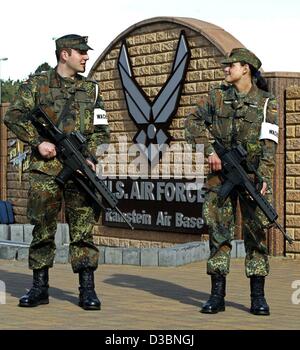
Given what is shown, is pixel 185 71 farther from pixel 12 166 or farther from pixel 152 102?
pixel 12 166

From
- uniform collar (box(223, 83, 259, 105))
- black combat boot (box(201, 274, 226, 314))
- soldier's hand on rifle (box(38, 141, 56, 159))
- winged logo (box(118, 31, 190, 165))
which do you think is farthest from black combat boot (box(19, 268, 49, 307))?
winged logo (box(118, 31, 190, 165))

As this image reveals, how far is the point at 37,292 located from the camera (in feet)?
27.3

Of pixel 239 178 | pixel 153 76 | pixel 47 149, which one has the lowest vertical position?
pixel 239 178

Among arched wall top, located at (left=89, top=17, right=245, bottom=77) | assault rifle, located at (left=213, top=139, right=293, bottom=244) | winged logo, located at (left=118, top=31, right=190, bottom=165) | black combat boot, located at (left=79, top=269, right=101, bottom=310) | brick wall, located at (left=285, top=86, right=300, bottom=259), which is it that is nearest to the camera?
assault rifle, located at (left=213, top=139, right=293, bottom=244)

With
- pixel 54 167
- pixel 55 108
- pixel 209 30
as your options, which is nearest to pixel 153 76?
pixel 209 30

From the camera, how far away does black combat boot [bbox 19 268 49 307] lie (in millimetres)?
8242

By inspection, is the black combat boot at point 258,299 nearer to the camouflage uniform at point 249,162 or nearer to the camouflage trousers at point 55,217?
the camouflage uniform at point 249,162

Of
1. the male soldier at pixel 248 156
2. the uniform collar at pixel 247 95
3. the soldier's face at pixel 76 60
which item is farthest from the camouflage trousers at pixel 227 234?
the soldier's face at pixel 76 60

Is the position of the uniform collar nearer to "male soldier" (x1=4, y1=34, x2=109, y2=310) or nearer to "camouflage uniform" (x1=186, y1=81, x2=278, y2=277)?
"camouflage uniform" (x1=186, y1=81, x2=278, y2=277)

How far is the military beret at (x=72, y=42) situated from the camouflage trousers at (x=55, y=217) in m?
1.06

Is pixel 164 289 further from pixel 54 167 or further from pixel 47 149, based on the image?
pixel 47 149

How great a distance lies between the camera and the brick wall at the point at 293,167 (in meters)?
13.4

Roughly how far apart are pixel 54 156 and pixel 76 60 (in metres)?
0.80

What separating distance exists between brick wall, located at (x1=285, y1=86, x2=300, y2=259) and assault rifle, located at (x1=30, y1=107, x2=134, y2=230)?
5.74 m
